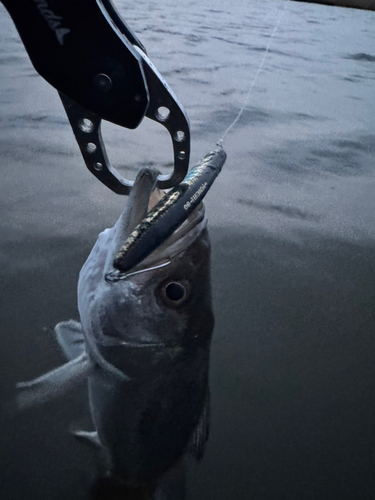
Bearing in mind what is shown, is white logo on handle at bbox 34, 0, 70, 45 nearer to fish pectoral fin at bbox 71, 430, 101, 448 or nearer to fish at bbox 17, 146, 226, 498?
fish at bbox 17, 146, 226, 498

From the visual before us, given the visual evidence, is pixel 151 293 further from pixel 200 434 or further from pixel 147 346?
pixel 200 434

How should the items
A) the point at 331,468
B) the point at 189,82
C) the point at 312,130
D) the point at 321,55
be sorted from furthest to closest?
the point at 321,55
the point at 189,82
the point at 312,130
the point at 331,468

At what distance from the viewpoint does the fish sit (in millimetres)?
1482

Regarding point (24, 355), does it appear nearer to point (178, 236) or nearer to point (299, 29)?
point (178, 236)

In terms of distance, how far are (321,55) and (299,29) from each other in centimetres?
571

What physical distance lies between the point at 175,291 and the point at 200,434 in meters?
0.59

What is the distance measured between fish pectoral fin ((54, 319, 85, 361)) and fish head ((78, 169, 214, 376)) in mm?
370

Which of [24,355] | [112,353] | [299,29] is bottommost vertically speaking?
[299,29]

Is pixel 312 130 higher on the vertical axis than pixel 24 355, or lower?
lower

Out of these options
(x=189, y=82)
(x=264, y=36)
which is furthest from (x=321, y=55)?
(x=189, y=82)

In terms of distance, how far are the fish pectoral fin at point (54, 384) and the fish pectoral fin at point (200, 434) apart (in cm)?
47

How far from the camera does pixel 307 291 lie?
2.63 meters

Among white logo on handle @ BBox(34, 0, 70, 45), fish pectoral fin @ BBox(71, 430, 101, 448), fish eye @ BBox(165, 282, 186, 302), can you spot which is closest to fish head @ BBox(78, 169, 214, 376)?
fish eye @ BBox(165, 282, 186, 302)

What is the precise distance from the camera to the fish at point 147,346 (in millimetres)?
1482
